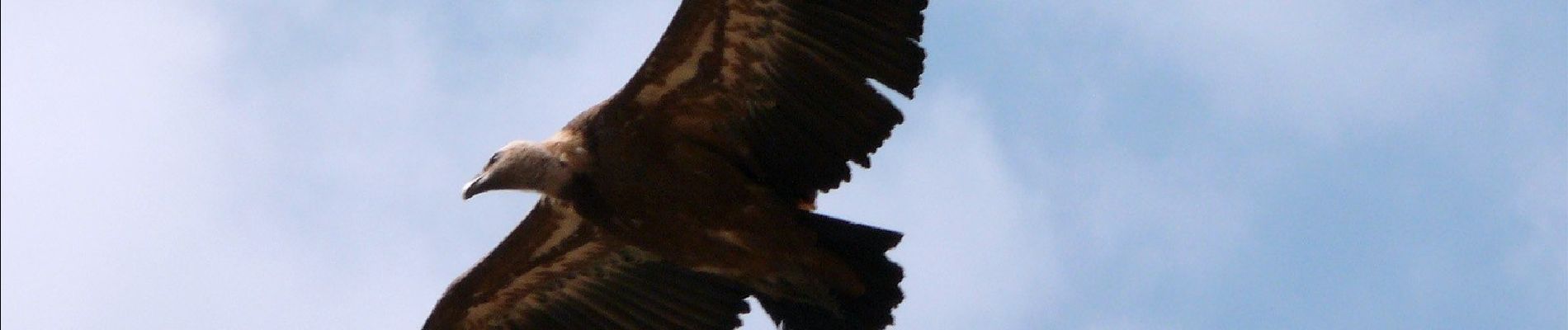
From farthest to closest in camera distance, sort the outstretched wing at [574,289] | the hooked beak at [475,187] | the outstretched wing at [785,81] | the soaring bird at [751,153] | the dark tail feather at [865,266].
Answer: the outstretched wing at [574,289], the hooked beak at [475,187], the dark tail feather at [865,266], the soaring bird at [751,153], the outstretched wing at [785,81]

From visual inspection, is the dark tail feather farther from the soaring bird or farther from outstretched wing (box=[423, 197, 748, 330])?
outstretched wing (box=[423, 197, 748, 330])

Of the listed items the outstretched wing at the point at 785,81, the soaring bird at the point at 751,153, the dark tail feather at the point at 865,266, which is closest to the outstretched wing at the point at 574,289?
the soaring bird at the point at 751,153

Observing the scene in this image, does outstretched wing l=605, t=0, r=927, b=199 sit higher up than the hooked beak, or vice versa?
outstretched wing l=605, t=0, r=927, b=199

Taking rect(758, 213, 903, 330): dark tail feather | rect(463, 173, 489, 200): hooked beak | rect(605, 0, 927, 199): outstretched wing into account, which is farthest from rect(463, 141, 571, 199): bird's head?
rect(758, 213, 903, 330): dark tail feather

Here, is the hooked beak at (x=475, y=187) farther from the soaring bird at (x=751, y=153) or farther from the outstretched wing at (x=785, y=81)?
the outstretched wing at (x=785, y=81)

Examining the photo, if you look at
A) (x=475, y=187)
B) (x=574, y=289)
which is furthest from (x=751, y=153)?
(x=574, y=289)

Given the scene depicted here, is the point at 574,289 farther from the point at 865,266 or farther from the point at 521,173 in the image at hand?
the point at 865,266

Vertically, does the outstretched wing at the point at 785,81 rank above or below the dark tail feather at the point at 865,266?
above
